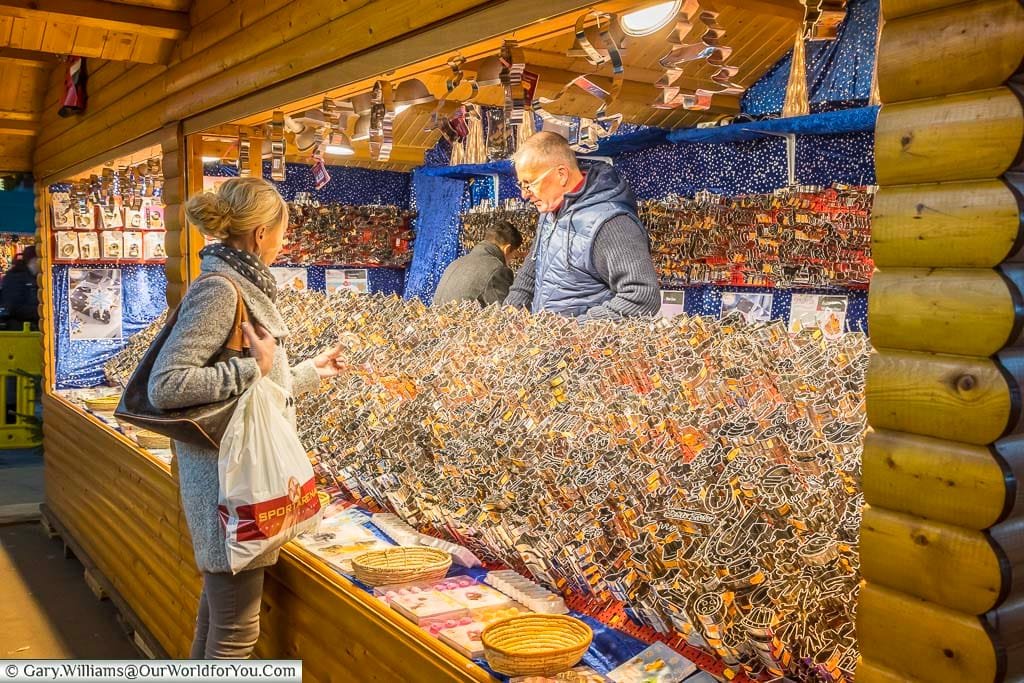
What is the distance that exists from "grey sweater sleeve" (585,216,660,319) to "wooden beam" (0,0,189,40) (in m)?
2.25

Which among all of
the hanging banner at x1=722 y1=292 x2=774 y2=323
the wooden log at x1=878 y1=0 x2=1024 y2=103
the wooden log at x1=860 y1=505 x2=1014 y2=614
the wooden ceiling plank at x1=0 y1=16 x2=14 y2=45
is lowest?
the wooden log at x1=860 y1=505 x2=1014 y2=614

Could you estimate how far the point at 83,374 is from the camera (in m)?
7.25

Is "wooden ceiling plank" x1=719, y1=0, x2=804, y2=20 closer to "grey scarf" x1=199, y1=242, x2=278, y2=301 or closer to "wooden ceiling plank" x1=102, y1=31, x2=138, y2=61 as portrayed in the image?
"grey scarf" x1=199, y1=242, x2=278, y2=301

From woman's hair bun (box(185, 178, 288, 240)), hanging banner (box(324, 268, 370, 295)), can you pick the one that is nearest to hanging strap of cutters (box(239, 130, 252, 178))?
woman's hair bun (box(185, 178, 288, 240))

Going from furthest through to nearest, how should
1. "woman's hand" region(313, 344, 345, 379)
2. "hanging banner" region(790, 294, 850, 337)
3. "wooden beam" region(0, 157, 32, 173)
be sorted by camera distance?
"wooden beam" region(0, 157, 32, 173), "hanging banner" region(790, 294, 850, 337), "woman's hand" region(313, 344, 345, 379)

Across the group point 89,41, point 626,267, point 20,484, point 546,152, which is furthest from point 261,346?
point 20,484

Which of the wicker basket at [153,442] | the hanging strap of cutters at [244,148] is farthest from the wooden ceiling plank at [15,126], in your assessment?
the hanging strap of cutters at [244,148]

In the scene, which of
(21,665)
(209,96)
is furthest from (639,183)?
(21,665)

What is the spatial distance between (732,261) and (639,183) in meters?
1.12

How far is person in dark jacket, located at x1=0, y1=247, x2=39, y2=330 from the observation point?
988cm

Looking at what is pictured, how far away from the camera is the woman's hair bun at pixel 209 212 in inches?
102

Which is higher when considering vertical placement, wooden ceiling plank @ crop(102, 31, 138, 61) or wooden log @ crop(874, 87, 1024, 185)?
wooden ceiling plank @ crop(102, 31, 138, 61)

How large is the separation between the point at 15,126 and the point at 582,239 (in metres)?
5.63

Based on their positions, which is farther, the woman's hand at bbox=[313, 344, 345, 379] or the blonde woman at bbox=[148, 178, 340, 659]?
the woman's hand at bbox=[313, 344, 345, 379]
